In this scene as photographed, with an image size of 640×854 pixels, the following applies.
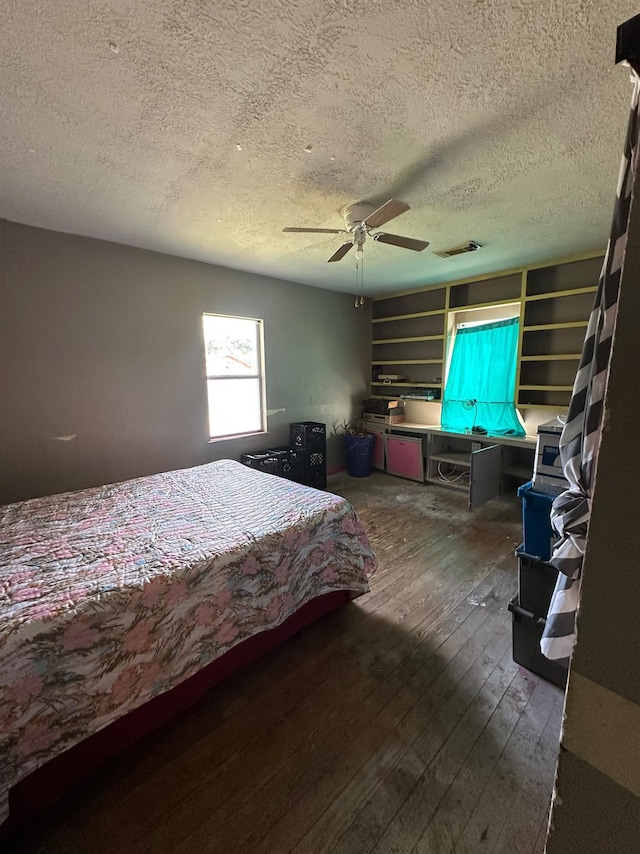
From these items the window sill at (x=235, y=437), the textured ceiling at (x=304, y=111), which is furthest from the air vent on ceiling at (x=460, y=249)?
the window sill at (x=235, y=437)

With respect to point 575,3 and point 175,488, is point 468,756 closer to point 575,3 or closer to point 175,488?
point 175,488

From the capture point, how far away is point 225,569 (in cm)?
156

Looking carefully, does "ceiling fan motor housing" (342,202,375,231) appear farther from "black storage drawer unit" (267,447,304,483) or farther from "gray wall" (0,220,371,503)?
"black storage drawer unit" (267,447,304,483)

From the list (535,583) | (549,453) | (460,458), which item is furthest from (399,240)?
(460,458)

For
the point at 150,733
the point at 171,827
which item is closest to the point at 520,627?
the point at 171,827

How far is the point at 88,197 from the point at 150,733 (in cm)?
296

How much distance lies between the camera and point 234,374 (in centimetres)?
391

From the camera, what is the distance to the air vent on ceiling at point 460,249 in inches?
119

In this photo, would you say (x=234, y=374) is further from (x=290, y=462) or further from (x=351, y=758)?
(x=351, y=758)

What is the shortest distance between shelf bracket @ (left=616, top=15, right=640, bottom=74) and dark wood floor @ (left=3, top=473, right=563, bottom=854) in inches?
81.9

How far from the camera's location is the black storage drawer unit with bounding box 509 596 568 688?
5.42ft

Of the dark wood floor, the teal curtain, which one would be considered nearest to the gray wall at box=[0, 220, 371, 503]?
the teal curtain

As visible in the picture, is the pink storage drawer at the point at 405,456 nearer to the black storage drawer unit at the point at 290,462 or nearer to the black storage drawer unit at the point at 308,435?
the black storage drawer unit at the point at 308,435

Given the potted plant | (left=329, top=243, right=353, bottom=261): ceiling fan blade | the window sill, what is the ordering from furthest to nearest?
the potted plant, the window sill, (left=329, top=243, right=353, bottom=261): ceiling fan blade
